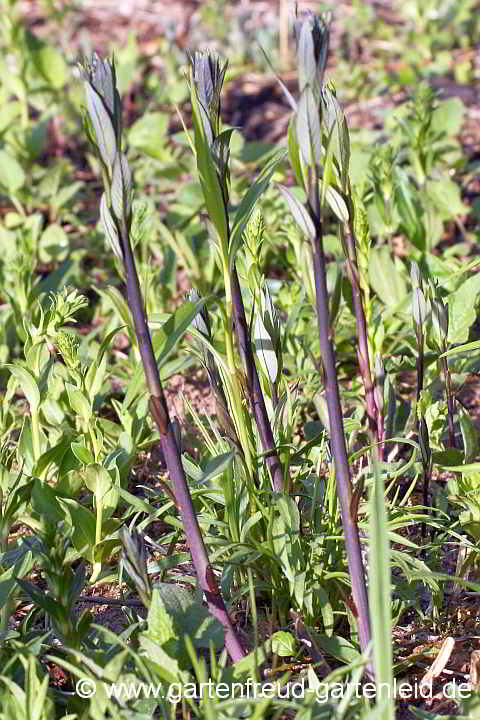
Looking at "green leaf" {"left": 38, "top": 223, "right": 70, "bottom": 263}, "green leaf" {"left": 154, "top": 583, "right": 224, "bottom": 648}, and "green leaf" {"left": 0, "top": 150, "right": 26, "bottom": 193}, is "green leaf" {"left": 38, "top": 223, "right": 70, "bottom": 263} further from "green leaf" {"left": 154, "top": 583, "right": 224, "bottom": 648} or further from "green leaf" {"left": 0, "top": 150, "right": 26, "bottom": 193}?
"green leaf" {"left": 154, "top": 583, "right": 224, "bottom": 648}

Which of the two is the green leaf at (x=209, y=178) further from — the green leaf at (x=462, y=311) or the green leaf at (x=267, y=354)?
the green leaf at (x=462, y=311)

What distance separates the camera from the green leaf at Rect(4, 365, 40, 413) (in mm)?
1951

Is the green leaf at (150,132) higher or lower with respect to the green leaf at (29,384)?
higher

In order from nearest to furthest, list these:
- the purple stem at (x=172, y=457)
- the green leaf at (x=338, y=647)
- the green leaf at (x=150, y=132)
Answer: the purple stem at (x=172, y=457) → the green leaf at (x=338, y=647) → the green leaf at (x=150, y=132)

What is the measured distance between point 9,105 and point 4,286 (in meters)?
1.44

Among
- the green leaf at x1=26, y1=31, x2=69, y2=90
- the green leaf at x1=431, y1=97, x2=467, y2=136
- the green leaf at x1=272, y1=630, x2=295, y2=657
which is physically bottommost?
the green leaf at x1=272, y1=630, x2=295, y2=657

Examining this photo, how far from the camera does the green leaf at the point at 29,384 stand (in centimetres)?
195

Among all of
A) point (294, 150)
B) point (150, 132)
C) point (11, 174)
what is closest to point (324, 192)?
point (294, 150)

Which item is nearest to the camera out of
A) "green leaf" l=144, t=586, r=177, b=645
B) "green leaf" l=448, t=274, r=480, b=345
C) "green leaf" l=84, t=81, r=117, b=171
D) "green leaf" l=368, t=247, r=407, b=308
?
"green leaf" l=84, t=81, r=117, b=171

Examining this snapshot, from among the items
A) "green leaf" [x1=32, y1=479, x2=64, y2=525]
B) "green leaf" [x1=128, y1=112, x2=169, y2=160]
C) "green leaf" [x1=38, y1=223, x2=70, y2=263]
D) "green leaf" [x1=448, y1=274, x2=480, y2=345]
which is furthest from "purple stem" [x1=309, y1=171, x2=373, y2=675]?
"green leaf" [x1=128, y1=112, x2=169, y2=160]

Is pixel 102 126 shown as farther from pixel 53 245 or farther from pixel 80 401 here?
pixel 53 245

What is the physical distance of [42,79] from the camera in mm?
4336

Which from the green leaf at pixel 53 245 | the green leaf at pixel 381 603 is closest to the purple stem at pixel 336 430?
the green leaf at pixel 381 603

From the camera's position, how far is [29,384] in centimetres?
198
